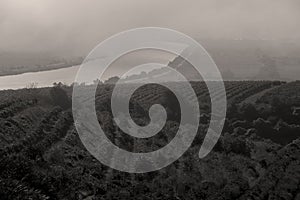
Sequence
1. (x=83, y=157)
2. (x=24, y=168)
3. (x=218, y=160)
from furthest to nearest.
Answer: (x=218, y=160) < (x=83, y=157) < (x=24, y=168)

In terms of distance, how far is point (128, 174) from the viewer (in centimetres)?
5078

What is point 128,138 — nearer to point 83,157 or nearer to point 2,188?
point 83,157

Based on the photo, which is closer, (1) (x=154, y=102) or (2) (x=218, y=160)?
(2) (x=218, y=160)

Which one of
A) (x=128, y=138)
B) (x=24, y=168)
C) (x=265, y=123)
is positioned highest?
(x=24, y=168)

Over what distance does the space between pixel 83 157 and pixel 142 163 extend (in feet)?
28.5

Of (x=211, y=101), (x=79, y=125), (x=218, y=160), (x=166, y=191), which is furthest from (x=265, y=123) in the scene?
(x=166, y=191)

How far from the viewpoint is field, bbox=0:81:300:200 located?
3878cm

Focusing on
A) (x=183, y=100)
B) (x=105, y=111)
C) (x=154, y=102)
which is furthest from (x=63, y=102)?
(x=183, y=100)

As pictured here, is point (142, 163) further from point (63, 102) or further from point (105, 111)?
point (63, 102)

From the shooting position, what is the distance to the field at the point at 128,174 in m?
38.8

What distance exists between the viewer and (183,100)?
402 ft

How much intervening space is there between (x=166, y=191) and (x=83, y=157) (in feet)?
37.5

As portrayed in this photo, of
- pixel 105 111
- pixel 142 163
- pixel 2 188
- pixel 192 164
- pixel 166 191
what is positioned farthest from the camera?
pixel 105 111

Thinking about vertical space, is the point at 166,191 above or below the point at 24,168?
below
